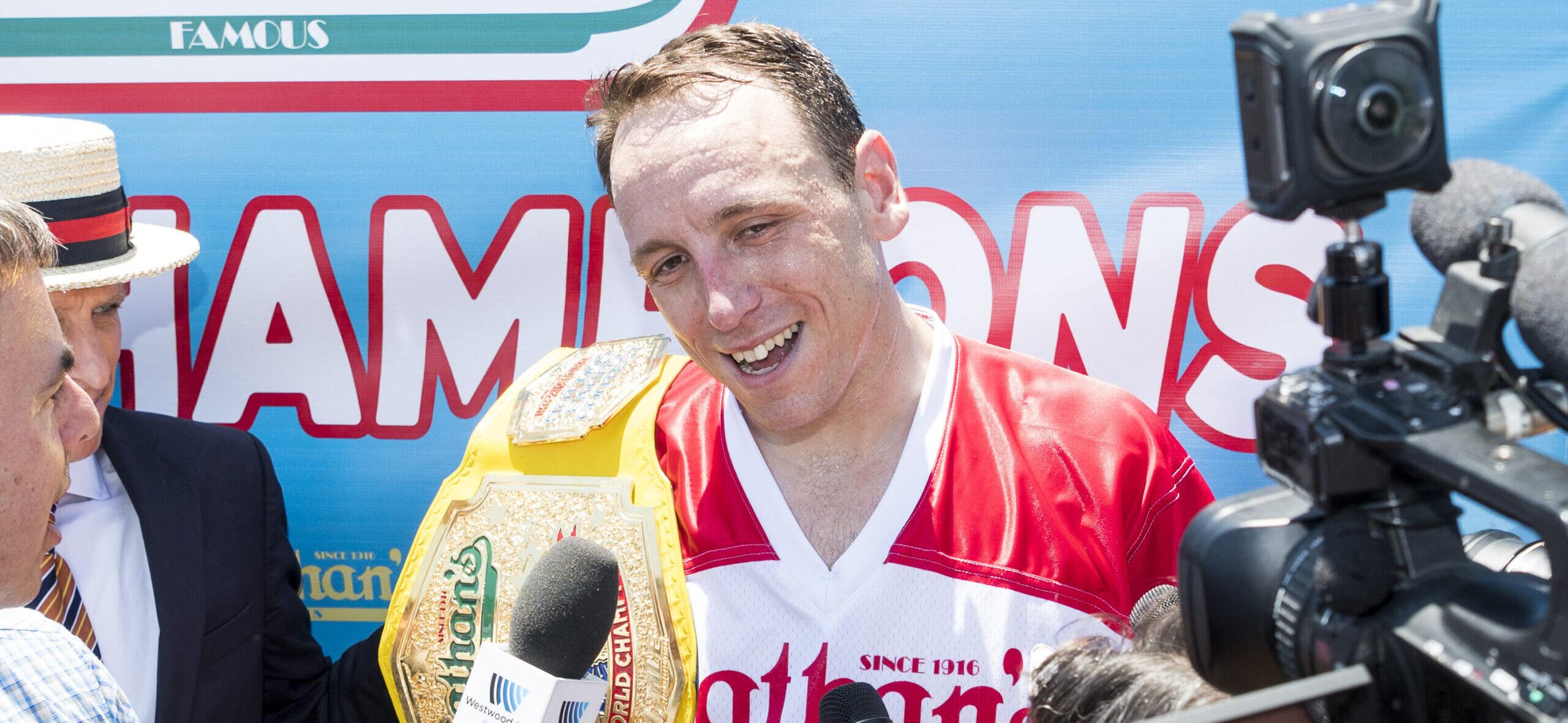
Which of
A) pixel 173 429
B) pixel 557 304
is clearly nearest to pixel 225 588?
pixel 173 429

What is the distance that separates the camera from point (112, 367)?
213 cm

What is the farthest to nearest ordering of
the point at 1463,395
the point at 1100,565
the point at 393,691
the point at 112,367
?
the point at 112,367 → the point at 393,691 → the point at 1100,565 → the point at 1463,395

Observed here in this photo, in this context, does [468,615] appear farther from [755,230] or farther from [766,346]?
[755,230]

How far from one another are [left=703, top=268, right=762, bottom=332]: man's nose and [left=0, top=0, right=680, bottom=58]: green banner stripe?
68 centimetres

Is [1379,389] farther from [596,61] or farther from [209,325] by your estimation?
[209,325]

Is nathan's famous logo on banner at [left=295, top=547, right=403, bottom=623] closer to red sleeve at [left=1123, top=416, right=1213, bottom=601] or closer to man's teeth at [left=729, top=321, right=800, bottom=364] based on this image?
man's teeth at [left=729, top=321, right=800, bottom=364]

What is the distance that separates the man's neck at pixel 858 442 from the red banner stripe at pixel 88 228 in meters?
1.10

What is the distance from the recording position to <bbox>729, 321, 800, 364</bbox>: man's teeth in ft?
6.11

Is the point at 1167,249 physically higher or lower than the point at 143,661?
higher

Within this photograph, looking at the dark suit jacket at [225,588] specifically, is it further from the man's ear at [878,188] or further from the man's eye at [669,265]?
the man's ear at [878,188]

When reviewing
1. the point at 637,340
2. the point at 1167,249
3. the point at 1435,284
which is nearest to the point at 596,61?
the point at 637,340

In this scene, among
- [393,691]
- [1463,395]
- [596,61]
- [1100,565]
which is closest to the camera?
[1463,395]

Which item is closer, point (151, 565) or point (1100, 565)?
point (1100, 565)

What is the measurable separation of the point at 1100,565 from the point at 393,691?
1.05m
